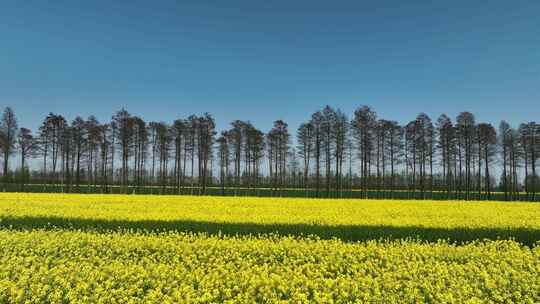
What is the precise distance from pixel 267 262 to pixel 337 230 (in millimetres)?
3672

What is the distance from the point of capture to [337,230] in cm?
1169

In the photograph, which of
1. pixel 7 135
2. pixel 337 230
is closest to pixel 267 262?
pixel 337 230

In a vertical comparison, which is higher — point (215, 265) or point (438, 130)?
point (438, 130)

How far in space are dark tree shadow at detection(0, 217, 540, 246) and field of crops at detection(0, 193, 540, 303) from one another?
0.04 metres

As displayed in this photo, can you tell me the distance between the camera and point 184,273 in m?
7.36

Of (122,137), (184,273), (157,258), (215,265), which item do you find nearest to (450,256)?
(215,265)

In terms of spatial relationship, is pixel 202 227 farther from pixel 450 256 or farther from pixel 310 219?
pixel 450 256

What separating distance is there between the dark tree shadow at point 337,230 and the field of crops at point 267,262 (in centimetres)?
4

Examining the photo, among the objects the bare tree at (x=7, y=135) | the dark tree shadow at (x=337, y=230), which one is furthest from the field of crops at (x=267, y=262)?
the bare tree at (x=7, y=135)

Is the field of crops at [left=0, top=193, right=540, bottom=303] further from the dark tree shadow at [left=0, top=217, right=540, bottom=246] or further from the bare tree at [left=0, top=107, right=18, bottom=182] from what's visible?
the bare tree at [left=0, top=107, right=18, bottom=182]

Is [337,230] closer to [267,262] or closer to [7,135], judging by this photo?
[267,262]

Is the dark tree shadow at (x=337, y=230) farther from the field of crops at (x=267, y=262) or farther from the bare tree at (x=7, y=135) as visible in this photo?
the bare tree at (x=7, y=135)

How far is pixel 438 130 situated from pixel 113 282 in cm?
5982

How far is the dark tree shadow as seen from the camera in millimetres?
11594
